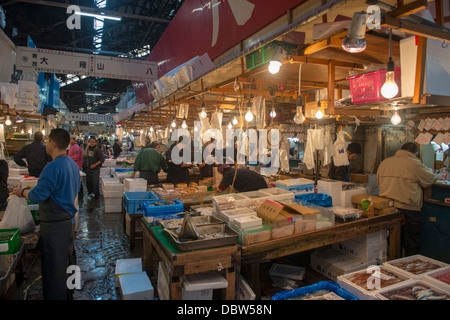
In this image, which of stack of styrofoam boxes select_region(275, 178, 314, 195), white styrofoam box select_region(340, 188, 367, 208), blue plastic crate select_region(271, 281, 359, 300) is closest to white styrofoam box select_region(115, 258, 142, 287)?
blue plastic crate select_region(271, 281, 359, 300)

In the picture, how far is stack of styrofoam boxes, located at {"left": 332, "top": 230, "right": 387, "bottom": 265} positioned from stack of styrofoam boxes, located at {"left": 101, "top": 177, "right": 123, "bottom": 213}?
6.16 m

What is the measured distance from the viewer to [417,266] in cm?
330

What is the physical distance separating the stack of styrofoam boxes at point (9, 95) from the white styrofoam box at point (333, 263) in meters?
7.52

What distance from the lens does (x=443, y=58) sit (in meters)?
3.14

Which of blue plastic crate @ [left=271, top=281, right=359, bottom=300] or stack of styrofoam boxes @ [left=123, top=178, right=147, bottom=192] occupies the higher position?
stack of styrofoam boxes @ [left=123, top=178, right=147, bottom=192]

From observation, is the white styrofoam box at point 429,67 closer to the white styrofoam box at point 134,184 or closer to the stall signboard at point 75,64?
the white styrofoam box at point 134,184

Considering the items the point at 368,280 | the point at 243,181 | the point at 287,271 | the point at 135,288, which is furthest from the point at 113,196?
the point at 368,280

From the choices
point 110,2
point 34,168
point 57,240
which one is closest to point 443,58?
point 57,240

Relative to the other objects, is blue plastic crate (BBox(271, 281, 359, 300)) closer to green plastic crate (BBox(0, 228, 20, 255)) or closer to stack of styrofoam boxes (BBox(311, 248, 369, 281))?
stack of styrofoam boxes (BBox(311, 248, 369, 281))

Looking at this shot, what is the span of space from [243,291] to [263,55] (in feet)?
9.43

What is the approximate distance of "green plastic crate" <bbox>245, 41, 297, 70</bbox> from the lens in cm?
328

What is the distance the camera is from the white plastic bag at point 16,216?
3.98 metres

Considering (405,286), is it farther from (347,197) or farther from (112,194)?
(112,194)
